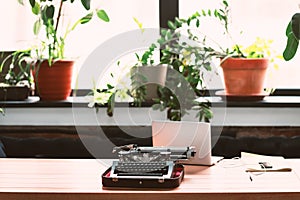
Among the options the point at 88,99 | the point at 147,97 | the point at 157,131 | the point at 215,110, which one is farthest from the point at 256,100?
the point at 157,131

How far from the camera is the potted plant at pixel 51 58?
3555mm

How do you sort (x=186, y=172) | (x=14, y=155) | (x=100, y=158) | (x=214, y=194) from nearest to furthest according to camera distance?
(x=214, y=194)
(x=186, y=172)
(x=100, y=158)
(x=14, y=155)

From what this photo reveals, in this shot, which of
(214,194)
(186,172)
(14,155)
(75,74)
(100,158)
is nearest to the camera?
(214,194)

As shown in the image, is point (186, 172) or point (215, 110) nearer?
point (186, 172)

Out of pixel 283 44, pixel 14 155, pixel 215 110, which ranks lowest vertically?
pixel 14 155

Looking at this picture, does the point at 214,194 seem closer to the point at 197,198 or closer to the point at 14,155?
the point at 197,198

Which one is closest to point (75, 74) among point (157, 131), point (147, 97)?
point (147, 97)

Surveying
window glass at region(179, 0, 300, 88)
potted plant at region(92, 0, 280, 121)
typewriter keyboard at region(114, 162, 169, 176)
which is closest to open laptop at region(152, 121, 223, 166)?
typewriter keyboard at region(114, 162, 169, 176)

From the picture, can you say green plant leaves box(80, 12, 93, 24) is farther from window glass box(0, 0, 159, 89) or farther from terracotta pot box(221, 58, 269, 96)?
terracotta pot box(221, 58, 269, 96)

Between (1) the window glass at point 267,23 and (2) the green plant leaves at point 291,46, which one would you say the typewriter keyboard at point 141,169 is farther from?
(1) the window glass at point 267,23

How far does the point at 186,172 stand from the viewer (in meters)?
2.37

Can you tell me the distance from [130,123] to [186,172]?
4.09ft

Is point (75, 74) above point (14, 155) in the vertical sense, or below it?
above

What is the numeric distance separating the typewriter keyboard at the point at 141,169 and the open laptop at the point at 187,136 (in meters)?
0.24
